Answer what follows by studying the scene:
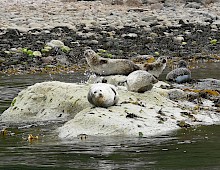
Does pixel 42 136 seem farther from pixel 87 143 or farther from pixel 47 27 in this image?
pixel 47 27

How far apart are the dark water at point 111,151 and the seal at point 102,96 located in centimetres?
66

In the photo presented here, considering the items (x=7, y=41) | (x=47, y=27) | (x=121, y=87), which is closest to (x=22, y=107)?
(x=121, y=87)

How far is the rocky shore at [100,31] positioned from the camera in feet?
66.3

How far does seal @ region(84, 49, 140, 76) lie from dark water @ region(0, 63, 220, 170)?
3.05m

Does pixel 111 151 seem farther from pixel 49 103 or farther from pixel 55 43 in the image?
pixel 55 43

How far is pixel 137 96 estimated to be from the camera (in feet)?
31.4

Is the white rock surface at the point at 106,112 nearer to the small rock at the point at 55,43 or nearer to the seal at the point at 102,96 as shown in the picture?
the seal at the point at 102,96

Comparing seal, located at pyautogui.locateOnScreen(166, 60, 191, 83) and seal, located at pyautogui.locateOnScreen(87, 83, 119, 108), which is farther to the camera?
seal, located at pyautogui.locateOnScreen(166, 60, 191, 83)

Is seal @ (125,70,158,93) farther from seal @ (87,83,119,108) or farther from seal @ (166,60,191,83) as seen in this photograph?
seal @ (166,60,191,83)

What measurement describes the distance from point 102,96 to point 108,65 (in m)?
3.17

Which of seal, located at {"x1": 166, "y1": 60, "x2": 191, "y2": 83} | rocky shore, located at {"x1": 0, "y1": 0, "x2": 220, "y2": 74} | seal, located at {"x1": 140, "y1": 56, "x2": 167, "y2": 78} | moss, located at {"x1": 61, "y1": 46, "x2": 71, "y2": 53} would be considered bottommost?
rocky shore, located at {"x1": 0, "y1": 0, "x2": 220, "y2": 74}

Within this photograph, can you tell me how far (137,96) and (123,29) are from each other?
52.6 ft

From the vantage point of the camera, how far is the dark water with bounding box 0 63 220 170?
19.9 ft

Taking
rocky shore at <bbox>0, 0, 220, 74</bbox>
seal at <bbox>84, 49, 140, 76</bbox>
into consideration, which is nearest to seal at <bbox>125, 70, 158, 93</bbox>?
seal at <bbox>84, 49, 140, 76</bbox>
